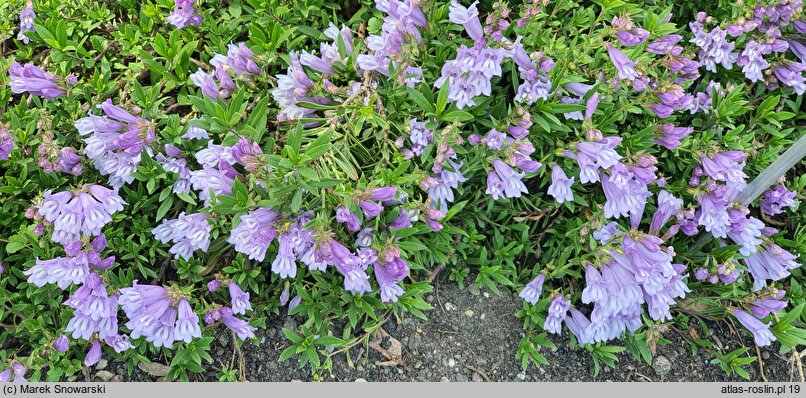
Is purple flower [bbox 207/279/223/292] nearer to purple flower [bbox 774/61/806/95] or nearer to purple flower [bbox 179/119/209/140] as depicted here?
purple flower [bbox 179/119/209/140]

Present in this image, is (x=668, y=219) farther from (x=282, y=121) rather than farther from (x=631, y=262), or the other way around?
(x=282, y=121)

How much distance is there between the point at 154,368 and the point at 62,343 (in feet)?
1.61

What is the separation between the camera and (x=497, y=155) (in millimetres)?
3191

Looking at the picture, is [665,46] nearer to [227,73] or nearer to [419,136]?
[419,136]

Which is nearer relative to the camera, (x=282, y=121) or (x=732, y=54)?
(x=282, y=121)

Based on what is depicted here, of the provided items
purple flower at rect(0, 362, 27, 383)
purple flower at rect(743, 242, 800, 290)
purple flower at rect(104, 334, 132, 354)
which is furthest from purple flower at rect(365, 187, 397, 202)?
purple flower at rect(743, 242, 800, 290)

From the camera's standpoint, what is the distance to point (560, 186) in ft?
10.8

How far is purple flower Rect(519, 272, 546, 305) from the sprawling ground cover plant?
0.02 meters

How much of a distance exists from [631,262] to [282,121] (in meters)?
1.89

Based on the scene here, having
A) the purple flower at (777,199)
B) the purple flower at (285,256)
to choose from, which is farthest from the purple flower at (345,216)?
the purple flower at (777,199)

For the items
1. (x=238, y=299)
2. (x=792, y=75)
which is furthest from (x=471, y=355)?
(x=792, y=75)

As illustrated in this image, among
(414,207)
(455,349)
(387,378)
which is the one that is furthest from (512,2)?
(387,378)

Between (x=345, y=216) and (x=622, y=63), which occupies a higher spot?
(x=622, y=63)

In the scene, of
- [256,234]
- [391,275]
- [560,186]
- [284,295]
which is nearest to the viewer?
[256,234]
